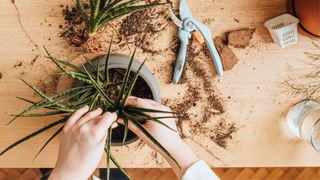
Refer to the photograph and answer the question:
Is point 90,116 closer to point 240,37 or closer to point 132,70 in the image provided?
point 132,70

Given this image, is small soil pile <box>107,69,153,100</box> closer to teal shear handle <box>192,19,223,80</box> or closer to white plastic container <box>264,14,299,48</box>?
teal shear handle <box>192,19,223,80</box>

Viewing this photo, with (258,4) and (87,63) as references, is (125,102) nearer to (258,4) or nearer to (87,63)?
(87,63)

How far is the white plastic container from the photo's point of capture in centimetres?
116

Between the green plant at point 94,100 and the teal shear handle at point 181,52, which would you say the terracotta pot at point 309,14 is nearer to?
the teal shear handle at point 181,52

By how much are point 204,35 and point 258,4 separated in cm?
16

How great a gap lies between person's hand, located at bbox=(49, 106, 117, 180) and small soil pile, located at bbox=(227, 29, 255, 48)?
37 cm

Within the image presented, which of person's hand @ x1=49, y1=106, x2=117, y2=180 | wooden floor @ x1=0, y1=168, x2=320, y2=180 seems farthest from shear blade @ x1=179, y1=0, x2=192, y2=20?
wooden floor @ x1=0, y1=168, x2=320, y2=180

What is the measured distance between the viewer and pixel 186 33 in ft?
3.86

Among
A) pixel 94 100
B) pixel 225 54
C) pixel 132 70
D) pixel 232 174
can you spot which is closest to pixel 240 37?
pixel 225 54

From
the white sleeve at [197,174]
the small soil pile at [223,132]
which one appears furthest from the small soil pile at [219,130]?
the white sleeve at [197,174]

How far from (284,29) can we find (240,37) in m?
0.11

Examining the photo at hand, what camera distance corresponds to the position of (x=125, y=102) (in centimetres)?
109

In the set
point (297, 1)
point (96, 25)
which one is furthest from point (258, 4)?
point (96, 25)

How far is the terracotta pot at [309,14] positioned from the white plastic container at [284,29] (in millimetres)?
21
